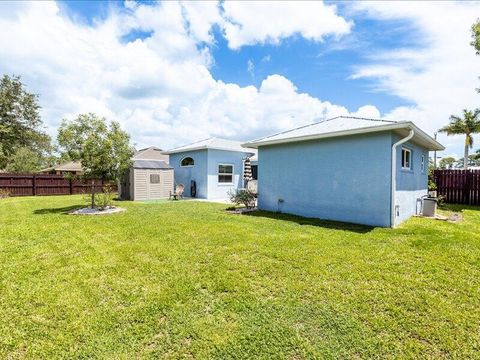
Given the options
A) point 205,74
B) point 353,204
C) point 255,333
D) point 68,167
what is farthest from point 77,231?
point 68,167

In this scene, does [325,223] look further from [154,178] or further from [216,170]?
[154,178]

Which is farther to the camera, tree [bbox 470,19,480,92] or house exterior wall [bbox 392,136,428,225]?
tree [bbox 470,19,480,92]

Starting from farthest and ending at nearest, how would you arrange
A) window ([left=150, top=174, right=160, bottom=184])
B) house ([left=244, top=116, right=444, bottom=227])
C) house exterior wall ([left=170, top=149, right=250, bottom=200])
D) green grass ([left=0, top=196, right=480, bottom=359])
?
1. house exterior wall ([left=170, top=149, right=250, bottom=200])
2. window ([left=150, top=174, right=160, bottom=184])
3. house ([left=244, top=116, right=444, bottom=227])
4. green grass ([left=0, top=196, right=480, bottom=359])

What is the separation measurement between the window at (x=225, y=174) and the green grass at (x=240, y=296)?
34.1 feet

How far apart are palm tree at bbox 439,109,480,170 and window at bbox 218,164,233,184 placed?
2842 centimetres

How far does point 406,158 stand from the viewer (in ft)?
30.0

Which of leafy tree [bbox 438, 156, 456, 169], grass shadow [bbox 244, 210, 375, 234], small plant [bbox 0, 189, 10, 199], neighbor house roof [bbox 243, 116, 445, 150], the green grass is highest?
leafy tree [bbox 438, 156, 456, 169]

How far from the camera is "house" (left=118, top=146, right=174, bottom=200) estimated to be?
49.5 feet

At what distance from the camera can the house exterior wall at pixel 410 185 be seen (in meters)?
8.00

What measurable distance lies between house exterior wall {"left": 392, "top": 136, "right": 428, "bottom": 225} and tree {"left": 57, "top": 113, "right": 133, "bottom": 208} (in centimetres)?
985

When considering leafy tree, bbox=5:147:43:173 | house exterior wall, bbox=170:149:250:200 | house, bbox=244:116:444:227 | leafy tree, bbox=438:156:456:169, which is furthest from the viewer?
leafy tree, bbox=438:156:456:169

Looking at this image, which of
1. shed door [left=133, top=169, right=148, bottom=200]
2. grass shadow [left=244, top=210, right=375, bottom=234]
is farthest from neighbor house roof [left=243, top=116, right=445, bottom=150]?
shed door [left=133, top=169, right=148, bottom=200]

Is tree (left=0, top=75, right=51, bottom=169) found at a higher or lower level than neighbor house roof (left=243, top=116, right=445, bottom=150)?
higher

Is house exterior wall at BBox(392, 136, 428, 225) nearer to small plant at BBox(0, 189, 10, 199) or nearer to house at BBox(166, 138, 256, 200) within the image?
house at BBox(166, 138, 256, 200)
